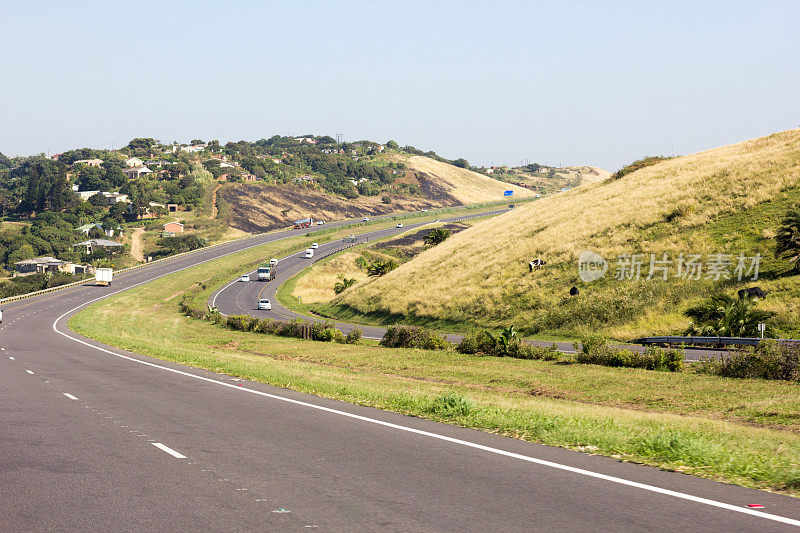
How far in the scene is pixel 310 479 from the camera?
27.2 feet

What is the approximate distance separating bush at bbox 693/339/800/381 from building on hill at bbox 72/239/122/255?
449ft

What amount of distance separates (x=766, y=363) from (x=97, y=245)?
14067 centimetres

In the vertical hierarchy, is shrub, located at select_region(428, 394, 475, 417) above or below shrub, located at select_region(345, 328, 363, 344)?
above

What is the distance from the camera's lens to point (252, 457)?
958cm

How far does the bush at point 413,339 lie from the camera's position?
34.1 meters

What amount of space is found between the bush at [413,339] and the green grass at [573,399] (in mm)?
1099

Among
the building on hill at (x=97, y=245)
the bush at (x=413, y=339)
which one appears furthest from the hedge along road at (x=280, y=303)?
the building on hill at (x=97, y=245)

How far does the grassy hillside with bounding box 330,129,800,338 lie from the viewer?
37188mm

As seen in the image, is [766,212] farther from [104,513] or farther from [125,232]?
[125,232]

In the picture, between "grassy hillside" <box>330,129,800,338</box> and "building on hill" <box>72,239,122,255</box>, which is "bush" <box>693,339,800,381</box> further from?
"building on hill" <box>72,239,122,255</box>

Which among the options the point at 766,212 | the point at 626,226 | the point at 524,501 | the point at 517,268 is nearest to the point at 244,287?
the point at 517,268

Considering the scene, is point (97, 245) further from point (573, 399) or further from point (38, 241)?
point (573, 399)

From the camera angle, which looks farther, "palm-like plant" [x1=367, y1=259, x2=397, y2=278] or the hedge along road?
"palm-like plant" [x1=367, y1=259, x2=397, y2=278]

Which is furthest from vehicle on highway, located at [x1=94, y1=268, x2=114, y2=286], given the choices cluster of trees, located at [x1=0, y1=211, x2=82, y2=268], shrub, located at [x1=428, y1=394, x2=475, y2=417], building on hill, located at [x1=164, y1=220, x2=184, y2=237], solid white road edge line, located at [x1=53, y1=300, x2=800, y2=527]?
shrub, located at [x1=428, y1=394, x2=475, y2=417]
